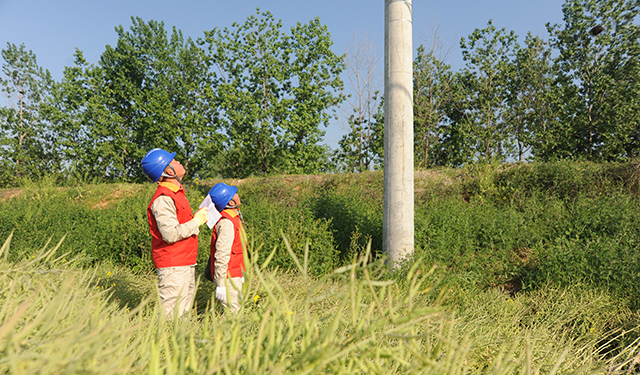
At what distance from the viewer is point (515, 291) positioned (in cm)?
430

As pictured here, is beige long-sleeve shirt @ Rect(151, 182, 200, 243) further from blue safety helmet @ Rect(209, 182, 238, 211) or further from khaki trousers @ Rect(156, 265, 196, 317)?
blue safety helmet @ Rect(209, 182, 238, 211)

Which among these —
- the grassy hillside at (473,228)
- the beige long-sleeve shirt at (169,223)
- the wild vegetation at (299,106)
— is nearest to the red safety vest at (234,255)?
the beige long-sleeve shirt at (169,223)

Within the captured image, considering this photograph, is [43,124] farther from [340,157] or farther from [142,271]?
[142,271]

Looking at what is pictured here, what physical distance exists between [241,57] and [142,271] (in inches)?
488

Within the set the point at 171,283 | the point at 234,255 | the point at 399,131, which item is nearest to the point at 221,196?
the point at 234,255

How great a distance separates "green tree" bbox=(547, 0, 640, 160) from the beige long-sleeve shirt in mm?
12133

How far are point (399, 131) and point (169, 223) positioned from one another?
2608 mm

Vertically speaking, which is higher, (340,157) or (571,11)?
(571,11)

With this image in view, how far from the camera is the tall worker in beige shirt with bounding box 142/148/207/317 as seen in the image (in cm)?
288

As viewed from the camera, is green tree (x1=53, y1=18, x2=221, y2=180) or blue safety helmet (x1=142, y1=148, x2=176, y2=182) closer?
blue safety helmet (x1=142, y1=148, x2=176, y2=182)

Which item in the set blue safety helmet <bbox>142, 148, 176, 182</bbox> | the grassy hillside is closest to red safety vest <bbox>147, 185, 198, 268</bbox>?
blue safety helmet <bbox>142, 148, 176, 182</bbox>

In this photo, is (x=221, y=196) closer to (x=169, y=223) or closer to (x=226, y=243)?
(x=226, y=243)

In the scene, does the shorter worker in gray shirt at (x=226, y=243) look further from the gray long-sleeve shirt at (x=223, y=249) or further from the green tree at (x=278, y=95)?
the green tree at (x=278, y=95)

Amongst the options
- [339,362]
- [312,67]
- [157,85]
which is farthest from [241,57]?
[339,362]
